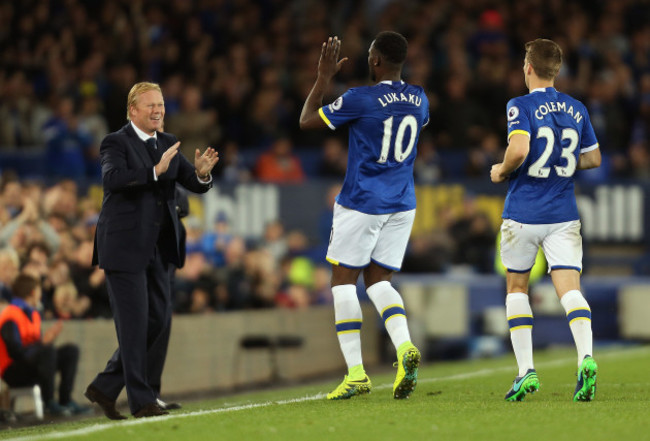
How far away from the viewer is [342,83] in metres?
20.1

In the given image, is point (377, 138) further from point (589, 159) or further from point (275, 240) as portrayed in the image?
point (275, 240)

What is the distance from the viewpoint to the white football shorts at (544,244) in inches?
301

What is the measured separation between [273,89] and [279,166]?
6.54 feet

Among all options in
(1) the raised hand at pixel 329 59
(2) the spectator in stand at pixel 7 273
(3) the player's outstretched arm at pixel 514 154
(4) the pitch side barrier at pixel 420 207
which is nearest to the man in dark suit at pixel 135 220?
(1) the raised hand at pixel 329 59

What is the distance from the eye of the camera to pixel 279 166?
717 inches

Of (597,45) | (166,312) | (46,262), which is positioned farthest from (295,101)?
(166,312)

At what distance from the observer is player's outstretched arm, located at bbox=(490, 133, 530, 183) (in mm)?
7395

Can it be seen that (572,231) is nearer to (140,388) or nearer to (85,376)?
→ (140,388)

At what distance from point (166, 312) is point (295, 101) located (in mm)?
11734

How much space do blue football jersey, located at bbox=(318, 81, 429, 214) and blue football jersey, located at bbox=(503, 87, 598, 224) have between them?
72 centimetres

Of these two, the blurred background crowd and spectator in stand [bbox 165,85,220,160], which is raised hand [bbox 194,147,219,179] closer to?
the blurred background crowd

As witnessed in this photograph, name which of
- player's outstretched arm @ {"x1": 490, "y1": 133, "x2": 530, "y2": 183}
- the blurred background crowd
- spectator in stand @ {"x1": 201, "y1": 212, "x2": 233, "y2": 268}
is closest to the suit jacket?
player's outstretched arm @ {"x1": 490, "y1": 133, "x2": 530, "y2": 183}

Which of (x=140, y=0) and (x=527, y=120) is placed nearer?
(x=527, y=120)

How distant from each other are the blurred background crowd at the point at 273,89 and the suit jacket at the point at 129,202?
6006 mm
